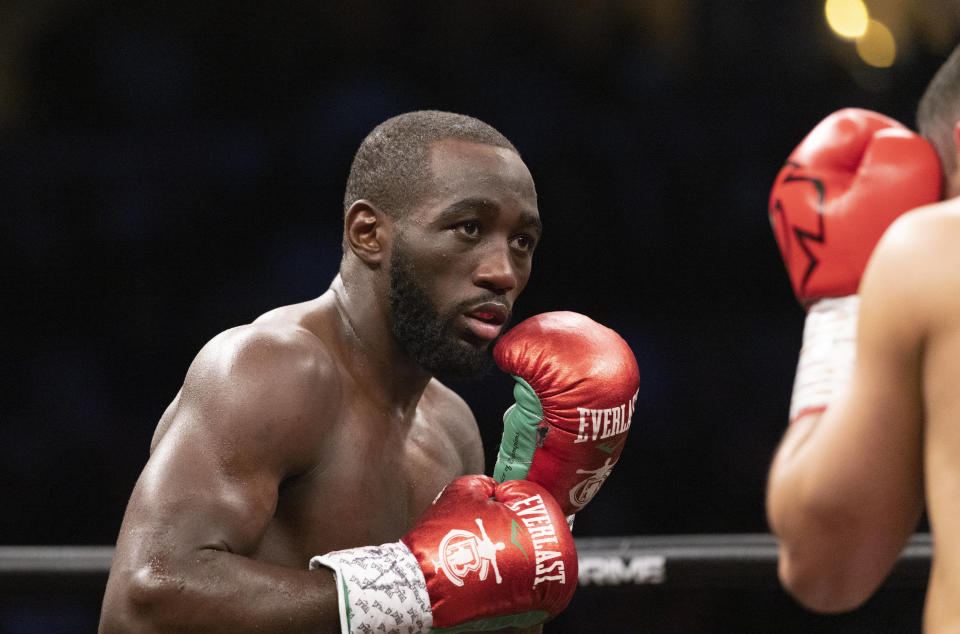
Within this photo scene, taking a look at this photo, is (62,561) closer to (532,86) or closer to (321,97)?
(321,97)

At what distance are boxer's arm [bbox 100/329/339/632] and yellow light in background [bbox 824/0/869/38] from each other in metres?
3.96

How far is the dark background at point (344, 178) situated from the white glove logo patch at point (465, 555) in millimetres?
2466

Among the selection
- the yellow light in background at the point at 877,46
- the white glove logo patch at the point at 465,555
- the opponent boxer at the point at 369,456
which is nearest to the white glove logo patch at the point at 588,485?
the opponent boxer at the point at 369,456

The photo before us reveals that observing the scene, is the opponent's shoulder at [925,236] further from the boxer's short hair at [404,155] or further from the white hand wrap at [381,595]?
the boxer's short hair at [404,155]

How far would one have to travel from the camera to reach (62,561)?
97.1 inches

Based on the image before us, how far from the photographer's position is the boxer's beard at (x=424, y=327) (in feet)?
5.81

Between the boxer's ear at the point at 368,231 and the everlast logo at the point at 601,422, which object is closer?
the everlast logo at the point at 601,422

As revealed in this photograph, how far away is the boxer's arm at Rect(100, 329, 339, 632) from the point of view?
4.63ft

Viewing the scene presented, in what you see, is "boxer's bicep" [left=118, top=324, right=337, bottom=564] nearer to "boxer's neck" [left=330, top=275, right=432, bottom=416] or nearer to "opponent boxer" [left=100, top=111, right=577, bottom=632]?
"opponent boxer" [left=100, top=111, right=577, bottom=632]

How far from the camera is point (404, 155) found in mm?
1831

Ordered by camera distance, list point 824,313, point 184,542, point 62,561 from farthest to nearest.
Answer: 1. point 62,561
2. point 184,542
3. point 824,313

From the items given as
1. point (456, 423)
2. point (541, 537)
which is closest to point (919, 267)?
point (541, 537)

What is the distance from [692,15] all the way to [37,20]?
114 inches

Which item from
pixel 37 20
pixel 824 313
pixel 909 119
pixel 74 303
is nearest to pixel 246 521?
pixel 824 313
